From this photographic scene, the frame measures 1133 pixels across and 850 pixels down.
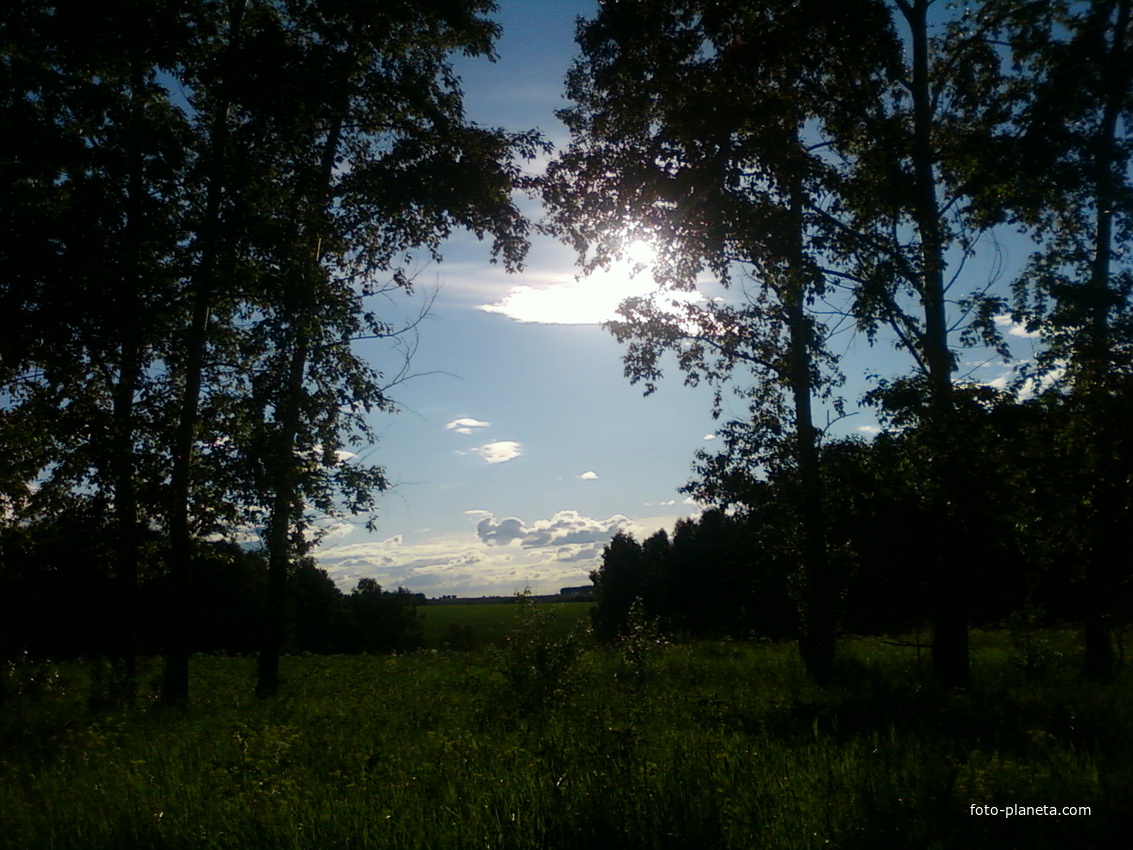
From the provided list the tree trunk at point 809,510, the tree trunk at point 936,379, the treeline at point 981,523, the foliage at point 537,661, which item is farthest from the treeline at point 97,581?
the tree trunk at point 936,379

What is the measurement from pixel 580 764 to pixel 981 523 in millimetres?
6710

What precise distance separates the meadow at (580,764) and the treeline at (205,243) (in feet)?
10.7

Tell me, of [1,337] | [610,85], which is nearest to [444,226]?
[610,85]

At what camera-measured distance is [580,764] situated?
6.42 meters

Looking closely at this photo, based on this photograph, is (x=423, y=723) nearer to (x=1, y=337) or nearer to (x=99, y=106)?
(x=1, y=337)

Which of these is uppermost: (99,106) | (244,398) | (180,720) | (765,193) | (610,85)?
(610,85)

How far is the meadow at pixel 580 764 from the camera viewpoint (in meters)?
5.27

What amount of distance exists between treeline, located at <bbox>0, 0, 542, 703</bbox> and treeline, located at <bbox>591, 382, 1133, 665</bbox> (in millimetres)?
7327

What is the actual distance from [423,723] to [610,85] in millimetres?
11692

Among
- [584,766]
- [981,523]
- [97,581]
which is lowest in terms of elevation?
[584,766]

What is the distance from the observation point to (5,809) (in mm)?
6363

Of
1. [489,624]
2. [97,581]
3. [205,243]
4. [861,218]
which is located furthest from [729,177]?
[489,624]

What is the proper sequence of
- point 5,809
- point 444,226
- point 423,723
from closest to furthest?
point 5,809
point 423,723
point 444,226

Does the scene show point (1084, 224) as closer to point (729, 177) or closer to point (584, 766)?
point (729, 177)
